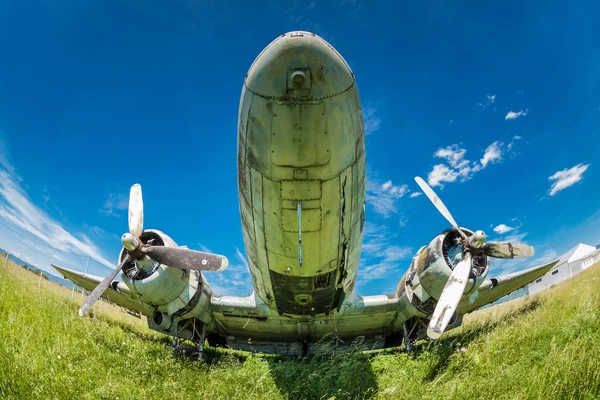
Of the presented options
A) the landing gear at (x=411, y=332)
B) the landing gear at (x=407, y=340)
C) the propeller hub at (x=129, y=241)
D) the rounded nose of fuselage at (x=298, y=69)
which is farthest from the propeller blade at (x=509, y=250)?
the propeller hub at (x=129, y=241)

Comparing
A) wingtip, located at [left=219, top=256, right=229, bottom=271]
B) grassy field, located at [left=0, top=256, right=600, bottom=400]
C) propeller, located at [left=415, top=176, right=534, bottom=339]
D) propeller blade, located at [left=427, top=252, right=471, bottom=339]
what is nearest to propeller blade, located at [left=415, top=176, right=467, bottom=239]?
propeller, located at [left=415, top=176, right=534, bottom=339]

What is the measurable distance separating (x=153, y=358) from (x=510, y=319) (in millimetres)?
9527

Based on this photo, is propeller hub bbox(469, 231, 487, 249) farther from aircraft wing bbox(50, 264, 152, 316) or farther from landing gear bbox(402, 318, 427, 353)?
aircraft wing bbox(50, 264, 152, 316)

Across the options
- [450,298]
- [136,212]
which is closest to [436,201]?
[450,298]

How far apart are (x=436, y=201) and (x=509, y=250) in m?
1.99

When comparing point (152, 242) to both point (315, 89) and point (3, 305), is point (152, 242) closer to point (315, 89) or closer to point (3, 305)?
point (3, 305)

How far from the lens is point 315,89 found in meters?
4.17

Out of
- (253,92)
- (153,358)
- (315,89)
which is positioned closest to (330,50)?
(315,89)

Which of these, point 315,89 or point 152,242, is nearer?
point 315,89

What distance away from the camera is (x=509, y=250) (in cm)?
778

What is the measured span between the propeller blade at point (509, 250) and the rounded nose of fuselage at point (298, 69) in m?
5.98

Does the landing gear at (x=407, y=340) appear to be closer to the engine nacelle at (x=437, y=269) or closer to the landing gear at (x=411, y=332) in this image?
the landing gear at (x=411, y=332)

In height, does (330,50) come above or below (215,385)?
above

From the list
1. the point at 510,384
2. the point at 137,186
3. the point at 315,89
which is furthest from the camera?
the point at 137,186
